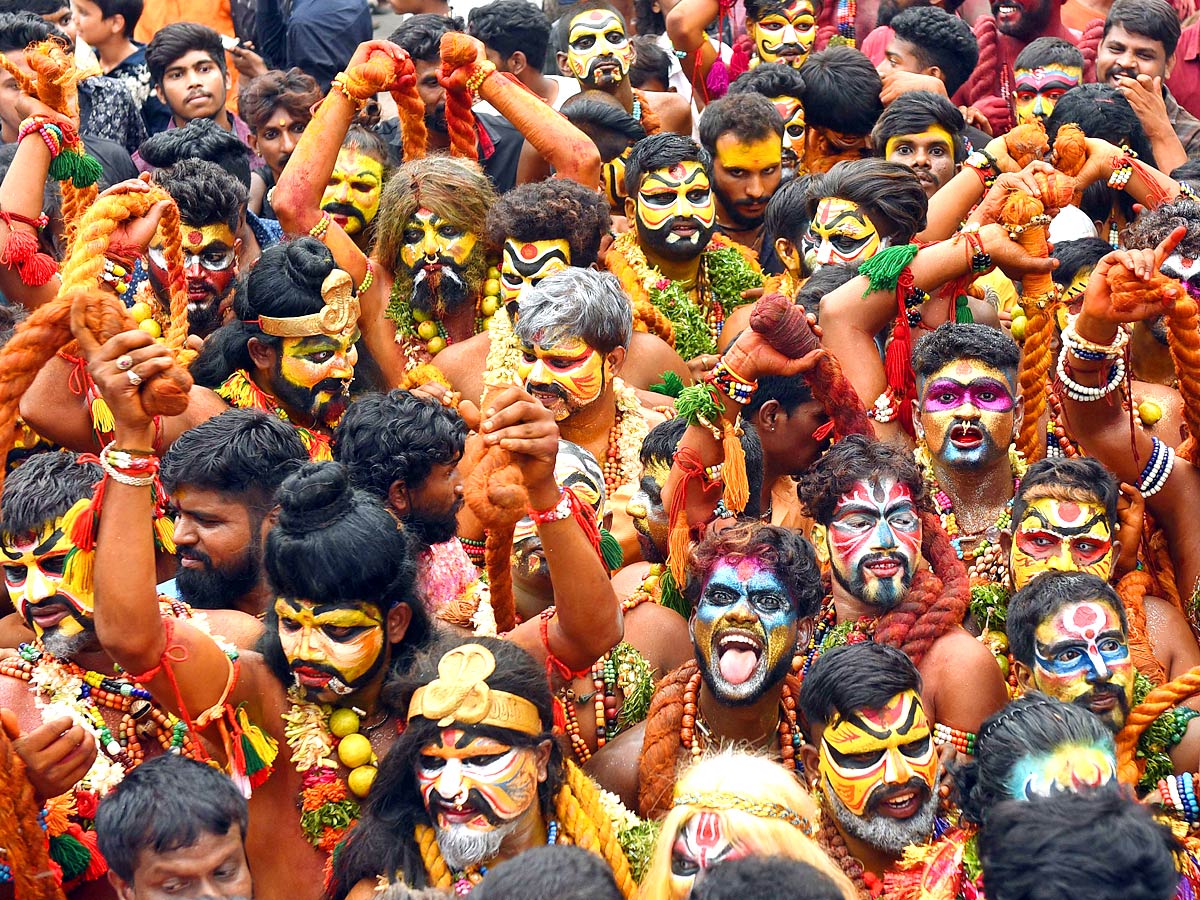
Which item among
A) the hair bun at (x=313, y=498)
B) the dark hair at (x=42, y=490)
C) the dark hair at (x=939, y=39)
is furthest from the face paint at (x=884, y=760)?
the dark hair at (x=939, y=39)

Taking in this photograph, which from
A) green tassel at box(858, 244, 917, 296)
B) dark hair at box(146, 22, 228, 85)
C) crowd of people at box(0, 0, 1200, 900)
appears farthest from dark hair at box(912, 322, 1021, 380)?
dark hair at box(146, 22, 228, 85)

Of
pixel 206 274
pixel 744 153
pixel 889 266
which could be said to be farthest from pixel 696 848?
pixel 744 153

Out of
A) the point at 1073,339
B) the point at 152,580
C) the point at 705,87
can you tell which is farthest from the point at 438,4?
the point at 152,580

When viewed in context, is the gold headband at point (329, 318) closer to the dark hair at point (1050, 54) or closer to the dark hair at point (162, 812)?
the dark hair at point (162, 812)

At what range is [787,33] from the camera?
8844 mm

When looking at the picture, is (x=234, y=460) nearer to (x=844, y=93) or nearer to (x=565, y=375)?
(x=565, y=375)

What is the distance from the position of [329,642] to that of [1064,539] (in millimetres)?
2138

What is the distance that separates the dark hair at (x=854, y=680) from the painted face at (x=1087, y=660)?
42 centimetres

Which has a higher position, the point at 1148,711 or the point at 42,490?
the point at 42,490

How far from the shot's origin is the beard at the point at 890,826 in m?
4.29

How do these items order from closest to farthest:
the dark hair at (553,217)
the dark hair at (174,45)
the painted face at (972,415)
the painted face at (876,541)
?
the painted face at (876,541) → the painted face at (972,415) → the dark hair at (553,217) → the dark hair at (174,45)

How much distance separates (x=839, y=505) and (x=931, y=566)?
37 centimetres

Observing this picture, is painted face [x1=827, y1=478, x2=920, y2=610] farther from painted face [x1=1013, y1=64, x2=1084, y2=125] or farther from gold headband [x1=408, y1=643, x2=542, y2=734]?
painted face [x1=1013, y1=64, x2=1084, y2=125]

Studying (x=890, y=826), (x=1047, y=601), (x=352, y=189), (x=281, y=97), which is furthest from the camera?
(x=281, y=97)
